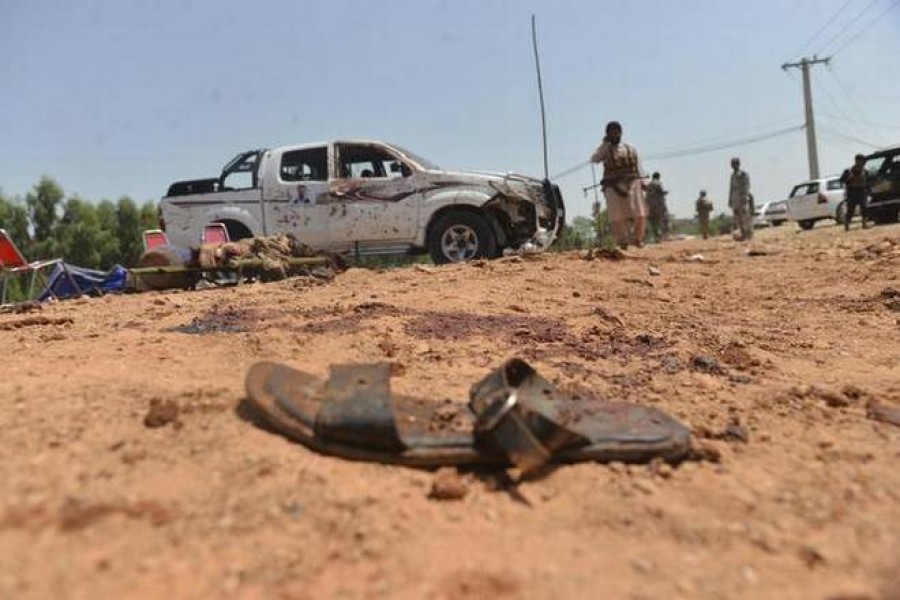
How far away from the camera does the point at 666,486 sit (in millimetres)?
2004

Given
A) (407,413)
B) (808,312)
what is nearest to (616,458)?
(407,413)

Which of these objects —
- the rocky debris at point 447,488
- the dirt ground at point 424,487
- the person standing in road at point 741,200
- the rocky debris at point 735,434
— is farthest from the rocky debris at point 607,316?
the person standing in road at point 741,200

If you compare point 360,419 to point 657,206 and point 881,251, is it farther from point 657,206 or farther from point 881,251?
point 657,206

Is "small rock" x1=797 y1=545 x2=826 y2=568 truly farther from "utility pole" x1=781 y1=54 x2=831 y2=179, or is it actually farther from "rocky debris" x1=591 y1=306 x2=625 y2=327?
"utility pole" x1=781 y1=54 x2=831 y2=179

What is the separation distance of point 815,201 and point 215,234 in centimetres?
1798

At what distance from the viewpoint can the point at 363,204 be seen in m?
8.23

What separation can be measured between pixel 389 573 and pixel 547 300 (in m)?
3.35

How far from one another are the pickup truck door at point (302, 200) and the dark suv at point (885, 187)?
11318mm

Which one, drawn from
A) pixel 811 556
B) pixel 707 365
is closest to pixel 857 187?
pixel 707 365

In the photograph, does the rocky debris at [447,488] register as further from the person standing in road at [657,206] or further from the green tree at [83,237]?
the green tree at [83,237]

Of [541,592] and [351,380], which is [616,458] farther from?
[351,380]

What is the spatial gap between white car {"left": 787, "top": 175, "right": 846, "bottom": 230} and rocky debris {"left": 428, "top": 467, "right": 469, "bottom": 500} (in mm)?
20912

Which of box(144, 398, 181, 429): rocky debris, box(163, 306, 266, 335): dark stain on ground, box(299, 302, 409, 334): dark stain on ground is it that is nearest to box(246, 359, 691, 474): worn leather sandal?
box(144, 398, 181, 429): rocky debris

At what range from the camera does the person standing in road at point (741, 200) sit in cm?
1278
